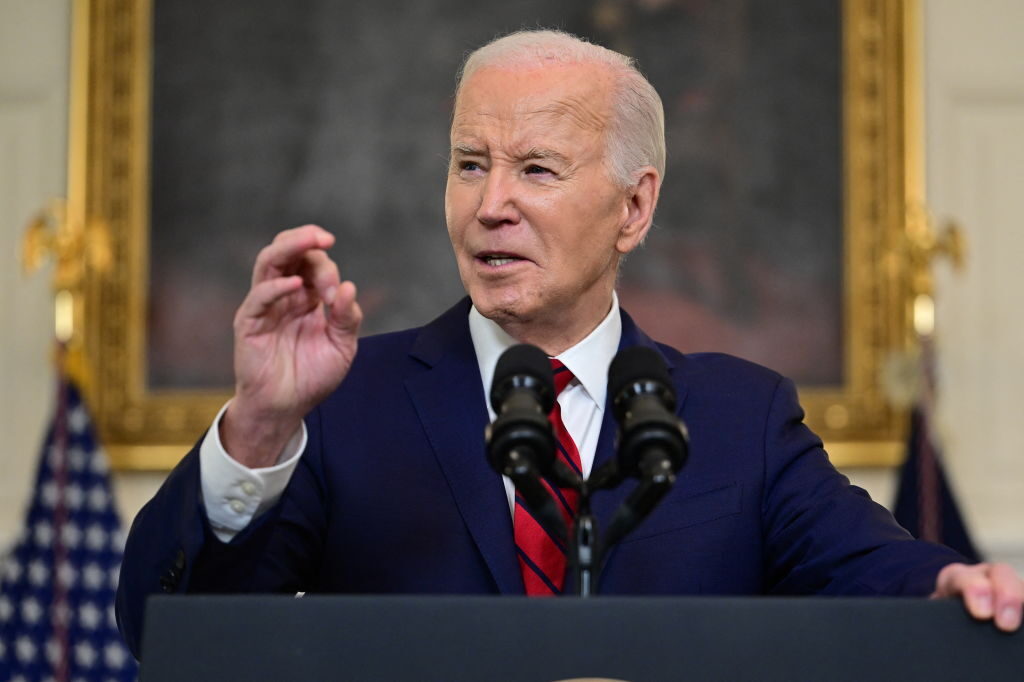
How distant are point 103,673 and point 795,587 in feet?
10.1

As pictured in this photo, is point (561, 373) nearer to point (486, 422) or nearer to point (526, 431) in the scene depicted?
point (486, 422)

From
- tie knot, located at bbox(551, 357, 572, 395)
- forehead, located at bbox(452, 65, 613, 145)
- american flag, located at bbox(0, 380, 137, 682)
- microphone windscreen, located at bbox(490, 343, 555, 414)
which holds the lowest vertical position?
american flag, located at bbox(0, 380, 137, 682)

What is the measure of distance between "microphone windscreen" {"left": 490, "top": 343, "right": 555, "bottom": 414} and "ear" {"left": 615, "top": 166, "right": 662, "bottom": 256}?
1046mm

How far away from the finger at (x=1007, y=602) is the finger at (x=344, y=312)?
92 centimetres

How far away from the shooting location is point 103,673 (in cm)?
467

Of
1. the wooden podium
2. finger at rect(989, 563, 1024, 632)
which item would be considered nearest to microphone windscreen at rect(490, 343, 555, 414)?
the wooden podium

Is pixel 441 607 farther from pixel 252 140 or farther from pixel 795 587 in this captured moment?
pixel 252 140

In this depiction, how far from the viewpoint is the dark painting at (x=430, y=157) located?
5273 millimetres

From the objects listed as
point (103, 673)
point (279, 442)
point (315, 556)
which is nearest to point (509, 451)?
point (279, 442)

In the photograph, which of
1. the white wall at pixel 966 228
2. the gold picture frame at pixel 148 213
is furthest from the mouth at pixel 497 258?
the white wall at pixel 966 228

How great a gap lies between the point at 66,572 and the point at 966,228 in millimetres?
3564

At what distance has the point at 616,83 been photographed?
2.64 m

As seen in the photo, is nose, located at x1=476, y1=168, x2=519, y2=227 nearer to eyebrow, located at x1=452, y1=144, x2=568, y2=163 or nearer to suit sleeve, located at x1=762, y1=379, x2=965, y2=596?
eyebrow, located at x1=452, y1=144, x2=568, y2=163

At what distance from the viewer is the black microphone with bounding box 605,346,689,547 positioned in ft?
5.20
